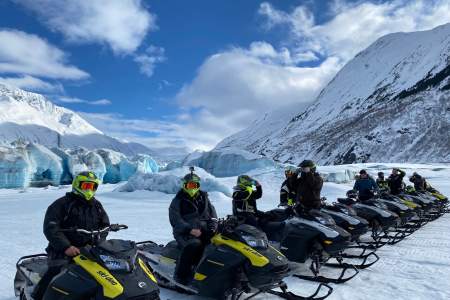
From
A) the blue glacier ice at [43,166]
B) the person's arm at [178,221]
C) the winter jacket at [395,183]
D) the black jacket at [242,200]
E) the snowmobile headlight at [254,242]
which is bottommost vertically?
the snowmobile headlight at [254,242]

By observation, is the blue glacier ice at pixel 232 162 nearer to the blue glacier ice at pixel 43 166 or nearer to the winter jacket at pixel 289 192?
the blue glacier ice at pixel 43 166

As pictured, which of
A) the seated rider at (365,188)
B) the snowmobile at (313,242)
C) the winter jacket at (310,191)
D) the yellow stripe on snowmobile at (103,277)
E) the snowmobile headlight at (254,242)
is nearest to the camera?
the yellow stripe on snowmobile at (103,277)

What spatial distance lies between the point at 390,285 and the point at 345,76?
198818mm

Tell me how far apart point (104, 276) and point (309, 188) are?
4.28 metres

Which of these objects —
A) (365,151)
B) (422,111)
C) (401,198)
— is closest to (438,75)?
(422,111)

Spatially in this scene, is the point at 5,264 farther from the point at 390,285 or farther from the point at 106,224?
the point at 390,285

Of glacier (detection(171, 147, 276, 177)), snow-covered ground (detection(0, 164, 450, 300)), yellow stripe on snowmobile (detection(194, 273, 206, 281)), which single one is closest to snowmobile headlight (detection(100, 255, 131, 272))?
yellow stripe on snowmobile (detection(194, 273, 206, 281))

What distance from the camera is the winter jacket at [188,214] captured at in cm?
537

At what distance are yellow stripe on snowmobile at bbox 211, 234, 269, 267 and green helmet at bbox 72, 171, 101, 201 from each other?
1.53 metres

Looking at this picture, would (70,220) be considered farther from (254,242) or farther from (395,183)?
(395,183)

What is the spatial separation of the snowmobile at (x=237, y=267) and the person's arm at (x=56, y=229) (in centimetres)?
157

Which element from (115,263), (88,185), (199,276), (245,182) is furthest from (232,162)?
(115,263)

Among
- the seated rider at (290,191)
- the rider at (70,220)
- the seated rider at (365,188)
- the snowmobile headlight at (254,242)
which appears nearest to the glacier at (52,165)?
the seated rider at (365,188)

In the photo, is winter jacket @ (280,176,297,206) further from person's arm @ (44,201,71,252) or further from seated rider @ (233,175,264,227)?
person's arm @ (44,201,71,252)
